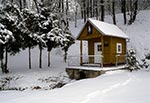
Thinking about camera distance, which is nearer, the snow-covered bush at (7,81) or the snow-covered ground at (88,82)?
the snow-covered ground at (88,82)

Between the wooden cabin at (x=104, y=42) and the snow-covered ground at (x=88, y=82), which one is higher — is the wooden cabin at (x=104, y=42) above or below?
above

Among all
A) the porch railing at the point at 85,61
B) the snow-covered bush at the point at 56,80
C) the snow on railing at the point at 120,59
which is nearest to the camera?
the snow-covered bush at the point at 56,80

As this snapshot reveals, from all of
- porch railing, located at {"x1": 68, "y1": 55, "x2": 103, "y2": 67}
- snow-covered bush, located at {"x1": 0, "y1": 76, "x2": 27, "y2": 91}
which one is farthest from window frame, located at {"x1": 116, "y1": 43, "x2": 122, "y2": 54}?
snow-covered bush, located at {"x1": 0, "y1": 76, "x2": 27, "y2": 91}

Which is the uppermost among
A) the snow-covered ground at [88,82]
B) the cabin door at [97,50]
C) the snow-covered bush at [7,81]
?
the cabin door at [97,50]

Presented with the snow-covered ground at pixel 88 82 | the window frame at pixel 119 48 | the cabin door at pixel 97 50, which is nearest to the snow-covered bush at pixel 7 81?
the snow-covered ground at pixel 88 82

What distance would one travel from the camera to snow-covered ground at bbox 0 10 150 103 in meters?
8.95

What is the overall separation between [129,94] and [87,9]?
2862 centimetres

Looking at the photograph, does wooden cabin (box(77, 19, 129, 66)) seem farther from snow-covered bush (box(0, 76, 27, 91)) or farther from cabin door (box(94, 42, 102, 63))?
snow-covered bush (box(0, 76, 27, 91))

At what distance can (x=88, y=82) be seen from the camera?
13.1 metres

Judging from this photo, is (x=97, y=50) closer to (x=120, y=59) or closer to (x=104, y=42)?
(x=104, y=42)

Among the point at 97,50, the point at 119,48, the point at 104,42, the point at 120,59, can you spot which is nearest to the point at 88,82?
the point at 104,42

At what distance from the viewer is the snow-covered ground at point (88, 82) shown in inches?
352

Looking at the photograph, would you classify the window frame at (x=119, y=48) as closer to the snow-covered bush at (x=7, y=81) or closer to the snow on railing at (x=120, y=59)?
the snow on railing at (x=120, y=59)

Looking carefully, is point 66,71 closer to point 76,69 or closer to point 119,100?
point 76,69
